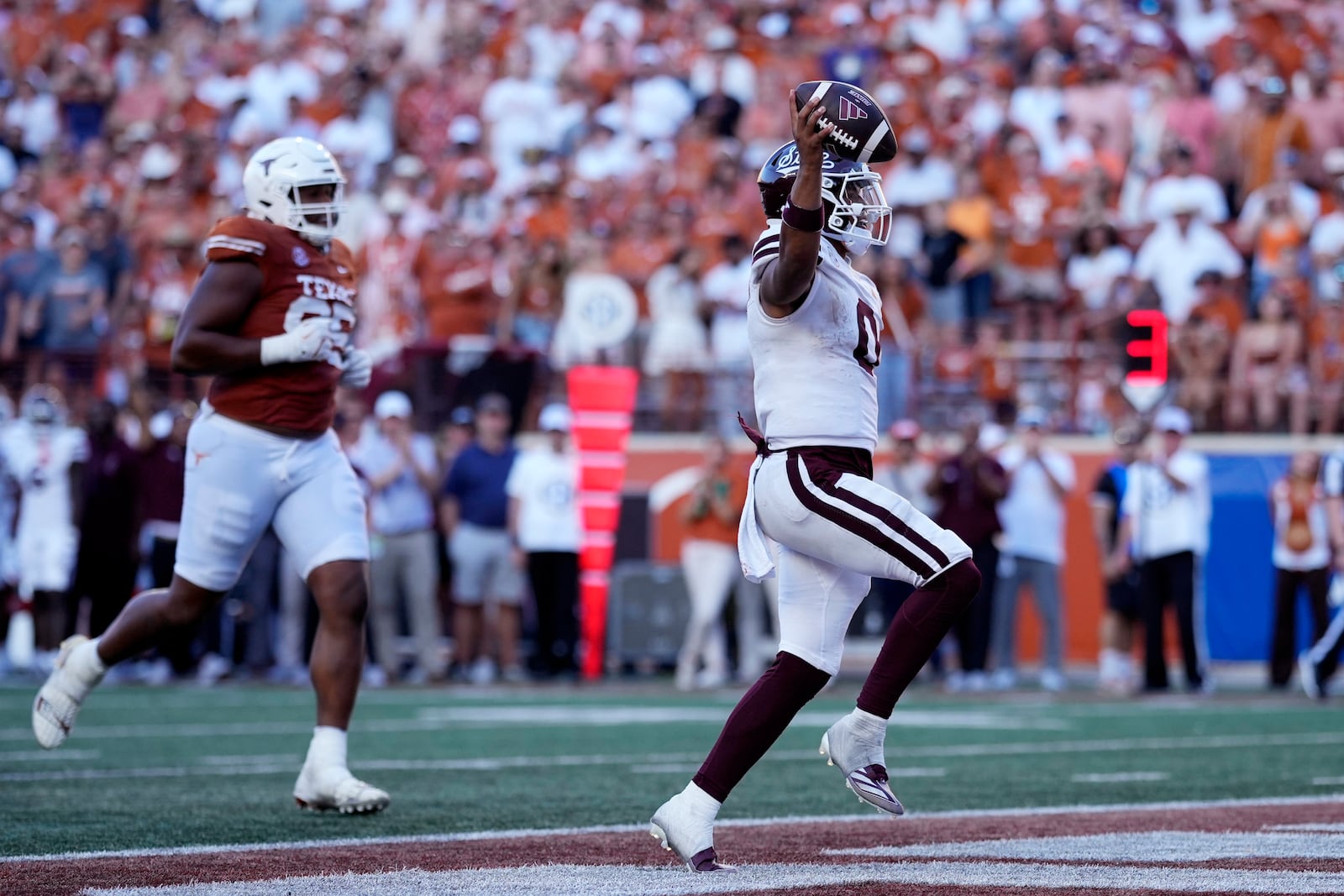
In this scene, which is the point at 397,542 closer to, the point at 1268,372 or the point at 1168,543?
the point at 1168,543

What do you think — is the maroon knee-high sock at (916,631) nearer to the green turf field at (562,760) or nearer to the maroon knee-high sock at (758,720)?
the maroon knee-high sock at (758,720)

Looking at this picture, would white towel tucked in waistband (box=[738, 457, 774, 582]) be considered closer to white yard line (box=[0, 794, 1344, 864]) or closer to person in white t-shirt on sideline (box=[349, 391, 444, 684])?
white yard line (box=[0, 794, 1344, 864])

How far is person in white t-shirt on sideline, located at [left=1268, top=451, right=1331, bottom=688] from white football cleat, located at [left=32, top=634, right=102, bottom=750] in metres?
9.68

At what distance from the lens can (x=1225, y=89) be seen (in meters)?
17.8

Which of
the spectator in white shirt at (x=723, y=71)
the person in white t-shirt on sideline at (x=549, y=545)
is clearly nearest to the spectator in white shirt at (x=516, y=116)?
the spectator in white shirt at (x=723, y=71)

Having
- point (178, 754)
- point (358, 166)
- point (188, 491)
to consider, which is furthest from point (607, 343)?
point (188, 491)

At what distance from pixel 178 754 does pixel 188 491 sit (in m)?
2.72

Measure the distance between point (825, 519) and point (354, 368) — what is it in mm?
2276

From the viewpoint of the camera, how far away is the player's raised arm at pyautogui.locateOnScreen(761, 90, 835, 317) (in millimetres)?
4902

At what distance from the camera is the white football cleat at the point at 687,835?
16.4 ft

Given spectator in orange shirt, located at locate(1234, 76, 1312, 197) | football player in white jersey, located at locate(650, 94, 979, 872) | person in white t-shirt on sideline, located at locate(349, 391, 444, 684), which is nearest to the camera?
football player in white jersey, located at locate(650, 94, 979, 872)

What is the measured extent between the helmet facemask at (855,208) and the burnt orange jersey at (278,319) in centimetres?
194

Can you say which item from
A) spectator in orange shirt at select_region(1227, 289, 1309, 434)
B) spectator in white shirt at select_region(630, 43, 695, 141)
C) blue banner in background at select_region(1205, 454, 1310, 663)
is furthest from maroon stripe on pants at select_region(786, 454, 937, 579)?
spectator in white shirt at select_region(630, 43, 695, 141)

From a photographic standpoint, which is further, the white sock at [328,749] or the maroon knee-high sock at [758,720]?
the white sock at [328,749]
